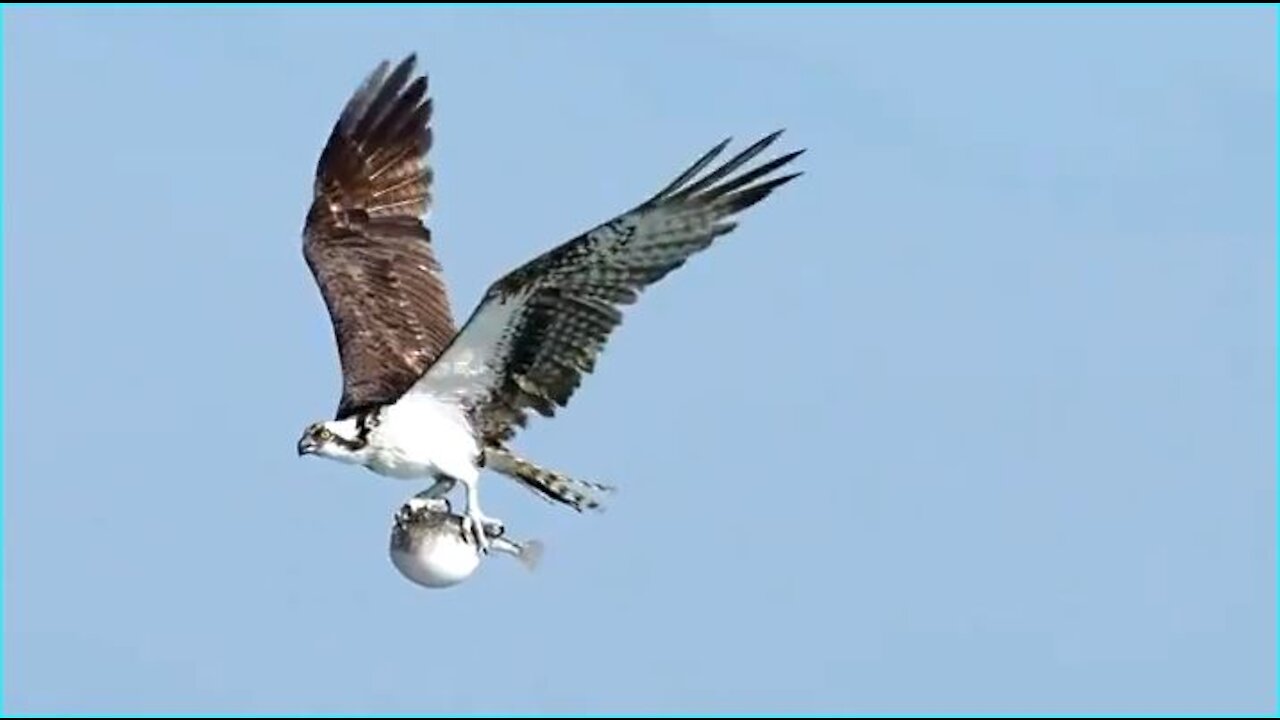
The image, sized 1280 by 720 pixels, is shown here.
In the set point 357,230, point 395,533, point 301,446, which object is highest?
point 357,230

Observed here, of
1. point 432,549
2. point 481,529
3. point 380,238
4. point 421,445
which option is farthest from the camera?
point 380,238

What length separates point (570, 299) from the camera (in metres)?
20.6

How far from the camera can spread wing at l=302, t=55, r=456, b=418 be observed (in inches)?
945

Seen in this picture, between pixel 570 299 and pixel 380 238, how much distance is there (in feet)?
18.8

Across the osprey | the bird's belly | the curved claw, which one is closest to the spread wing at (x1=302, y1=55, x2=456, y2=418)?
the osprey

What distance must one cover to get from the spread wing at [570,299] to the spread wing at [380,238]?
1.57m

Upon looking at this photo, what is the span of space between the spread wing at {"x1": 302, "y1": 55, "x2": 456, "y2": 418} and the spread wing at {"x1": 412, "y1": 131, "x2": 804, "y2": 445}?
157cm

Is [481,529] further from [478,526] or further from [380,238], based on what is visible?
[380,238]

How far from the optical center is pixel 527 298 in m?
20.6

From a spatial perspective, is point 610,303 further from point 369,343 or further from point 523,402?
point 369,343

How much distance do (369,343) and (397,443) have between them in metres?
2.95

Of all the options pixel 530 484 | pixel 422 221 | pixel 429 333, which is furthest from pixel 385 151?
pixel 530 484

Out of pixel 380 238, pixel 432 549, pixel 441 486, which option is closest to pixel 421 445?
pixel 441 486

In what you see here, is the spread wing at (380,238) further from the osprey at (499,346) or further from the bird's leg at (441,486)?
the bird's leg at (441,486)
